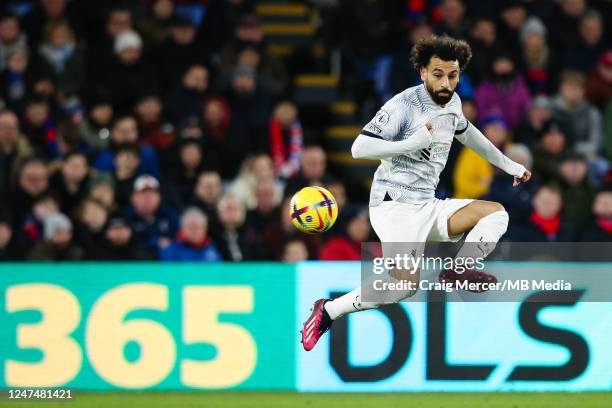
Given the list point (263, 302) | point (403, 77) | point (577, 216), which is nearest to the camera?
point (263, 302)

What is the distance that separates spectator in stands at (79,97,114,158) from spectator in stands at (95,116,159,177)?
0.49 feet

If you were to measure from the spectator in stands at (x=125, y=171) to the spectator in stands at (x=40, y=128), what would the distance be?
2.32 ft

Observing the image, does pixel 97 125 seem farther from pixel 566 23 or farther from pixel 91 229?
pixel 566 23

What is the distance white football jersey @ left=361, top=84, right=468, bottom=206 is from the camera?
8891mm

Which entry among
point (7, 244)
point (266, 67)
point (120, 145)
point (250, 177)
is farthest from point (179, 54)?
point (7, 244)

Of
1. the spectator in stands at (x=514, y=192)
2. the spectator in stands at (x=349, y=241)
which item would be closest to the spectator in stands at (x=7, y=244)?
the spectator in stands at (x=349, y=241)

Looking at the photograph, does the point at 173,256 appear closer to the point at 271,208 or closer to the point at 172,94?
the point at 271,208

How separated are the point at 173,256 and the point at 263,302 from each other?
126cm

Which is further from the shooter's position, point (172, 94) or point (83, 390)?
point (172, 94)

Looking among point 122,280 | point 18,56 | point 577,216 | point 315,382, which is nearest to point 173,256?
point 122,280

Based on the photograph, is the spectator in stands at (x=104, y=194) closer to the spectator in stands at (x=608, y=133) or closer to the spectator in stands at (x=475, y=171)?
the spectator in stands at (x=475, y=171)

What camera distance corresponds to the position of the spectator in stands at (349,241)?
12.4 m

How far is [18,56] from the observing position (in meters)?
13.7

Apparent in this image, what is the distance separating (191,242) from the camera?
12.3 meters
